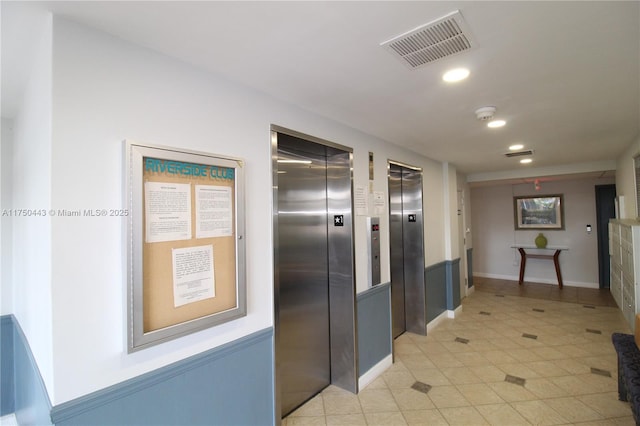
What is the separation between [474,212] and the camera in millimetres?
7875

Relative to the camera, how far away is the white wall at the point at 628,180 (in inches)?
149

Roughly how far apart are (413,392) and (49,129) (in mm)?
3234

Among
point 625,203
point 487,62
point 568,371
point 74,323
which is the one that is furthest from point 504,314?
point 74,323

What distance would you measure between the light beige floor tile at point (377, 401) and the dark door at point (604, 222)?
6295 mm

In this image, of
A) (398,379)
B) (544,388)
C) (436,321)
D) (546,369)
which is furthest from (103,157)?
(436,321)

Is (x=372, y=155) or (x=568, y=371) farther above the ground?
(x=372, y=155)

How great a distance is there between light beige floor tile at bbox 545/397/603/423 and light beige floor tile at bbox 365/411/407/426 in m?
1.30

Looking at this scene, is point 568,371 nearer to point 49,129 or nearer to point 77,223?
point 77,223

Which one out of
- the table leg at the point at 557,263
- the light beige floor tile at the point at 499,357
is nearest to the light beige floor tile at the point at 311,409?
the light beige floor tile at the point at 499,357

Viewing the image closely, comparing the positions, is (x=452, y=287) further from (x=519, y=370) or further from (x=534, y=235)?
(x=534, y=235)

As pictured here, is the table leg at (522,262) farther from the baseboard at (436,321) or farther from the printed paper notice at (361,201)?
the printed paper notice at (361,201)

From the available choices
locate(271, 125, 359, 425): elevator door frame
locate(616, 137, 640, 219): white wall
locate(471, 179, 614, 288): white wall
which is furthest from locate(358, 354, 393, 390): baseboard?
locate(471, 179, 614, 288): white wall

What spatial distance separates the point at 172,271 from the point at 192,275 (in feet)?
0.36

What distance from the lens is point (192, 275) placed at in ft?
5.29
